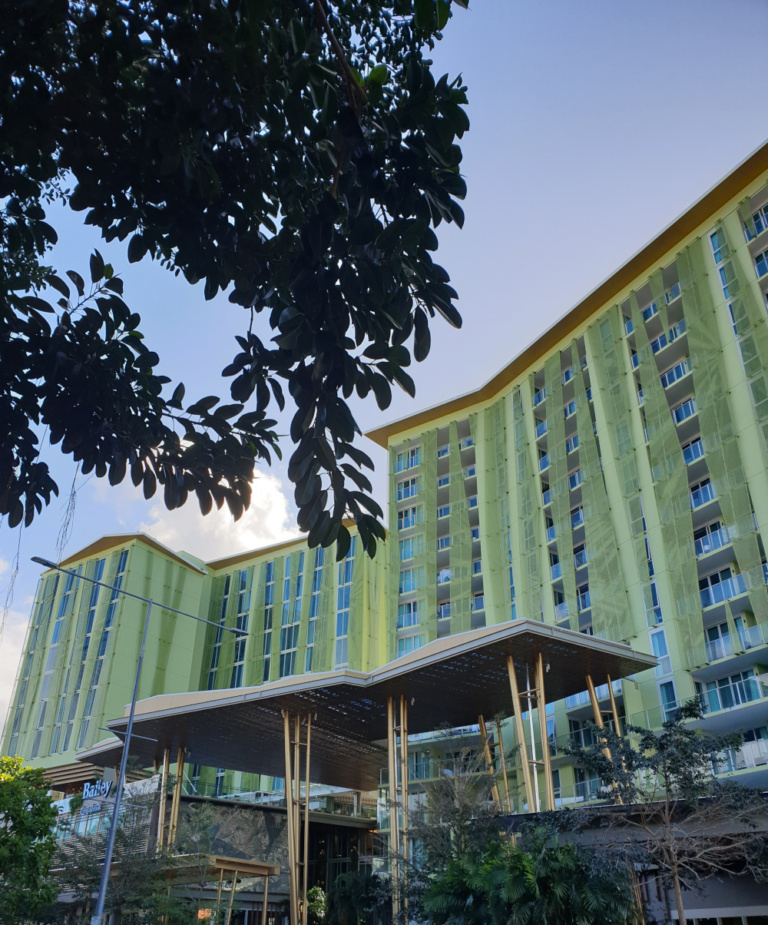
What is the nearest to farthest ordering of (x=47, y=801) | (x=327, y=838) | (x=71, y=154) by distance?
(x=71, y=154), (x=47, y=801), (x=327, y=838)

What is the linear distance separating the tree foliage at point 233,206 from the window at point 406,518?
52.0 meters

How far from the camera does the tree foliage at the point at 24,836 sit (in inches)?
717

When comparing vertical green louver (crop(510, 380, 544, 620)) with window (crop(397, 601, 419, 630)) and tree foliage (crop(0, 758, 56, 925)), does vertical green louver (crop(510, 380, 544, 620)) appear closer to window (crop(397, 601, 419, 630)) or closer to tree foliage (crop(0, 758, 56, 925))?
window (crop(397, 601, 419, 630))

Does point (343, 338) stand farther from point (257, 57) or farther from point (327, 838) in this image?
point (327, 838)

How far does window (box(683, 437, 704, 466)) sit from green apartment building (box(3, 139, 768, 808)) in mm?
220

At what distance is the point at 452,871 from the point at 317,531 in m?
15.9

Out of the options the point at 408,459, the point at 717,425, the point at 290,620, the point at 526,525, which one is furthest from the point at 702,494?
the point at 290,620

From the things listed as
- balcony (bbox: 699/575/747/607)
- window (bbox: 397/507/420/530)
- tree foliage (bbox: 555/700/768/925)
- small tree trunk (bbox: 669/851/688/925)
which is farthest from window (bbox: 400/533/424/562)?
small tree trunk (bbox: 669/851/688/925)

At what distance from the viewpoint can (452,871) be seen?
1798 centimetres

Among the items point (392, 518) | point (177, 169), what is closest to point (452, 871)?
point (177, 169)

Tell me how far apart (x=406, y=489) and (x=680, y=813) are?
39049 mm

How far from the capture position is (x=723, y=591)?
36750mm

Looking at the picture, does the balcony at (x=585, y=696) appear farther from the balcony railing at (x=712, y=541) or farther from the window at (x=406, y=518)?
the window at (x=406, y=518)

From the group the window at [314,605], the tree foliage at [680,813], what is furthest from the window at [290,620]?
the tree foliage at [680,813]
